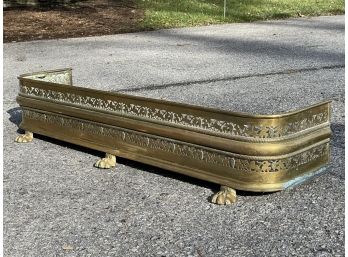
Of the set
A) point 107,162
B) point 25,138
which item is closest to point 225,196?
point 107,162

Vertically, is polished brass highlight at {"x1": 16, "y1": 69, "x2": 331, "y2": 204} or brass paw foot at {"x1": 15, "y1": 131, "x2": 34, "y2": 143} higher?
polished brass highlight at {"x1": 16, "y1": 69, "x2": 331, "y2": 204}

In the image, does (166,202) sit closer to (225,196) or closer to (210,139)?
(225,196)

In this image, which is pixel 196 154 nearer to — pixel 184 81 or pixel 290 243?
pixel 290 243

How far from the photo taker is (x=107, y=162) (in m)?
4.38

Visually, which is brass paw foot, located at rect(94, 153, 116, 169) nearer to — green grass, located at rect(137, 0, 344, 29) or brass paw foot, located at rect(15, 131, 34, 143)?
brass paw foot, located at rect(15, 131, 34, 143)

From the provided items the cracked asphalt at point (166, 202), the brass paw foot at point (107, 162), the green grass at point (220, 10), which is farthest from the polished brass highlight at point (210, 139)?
the green grass at point (220, 10)

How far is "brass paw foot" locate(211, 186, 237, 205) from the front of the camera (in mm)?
3580

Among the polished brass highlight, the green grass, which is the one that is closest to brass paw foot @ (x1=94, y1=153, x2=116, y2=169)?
the polished brass highlight

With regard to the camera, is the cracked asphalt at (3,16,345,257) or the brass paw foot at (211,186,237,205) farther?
the brass paw foot at (211,186,237,205)

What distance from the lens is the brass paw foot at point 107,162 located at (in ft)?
14.3

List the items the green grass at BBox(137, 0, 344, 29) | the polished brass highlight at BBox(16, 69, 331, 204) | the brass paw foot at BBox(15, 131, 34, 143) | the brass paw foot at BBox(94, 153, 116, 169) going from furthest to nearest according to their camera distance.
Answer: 1. the green grass at BBox(137, 0, 344, 29)
2. the brass paw foot at BBox(15, 131, 34, 143)
3. the brass paw foot at BBox(94, 153, 116, 169)
4. the polished brass highlight at BBox(16, 69, 331, 204)

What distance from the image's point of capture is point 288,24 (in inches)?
564

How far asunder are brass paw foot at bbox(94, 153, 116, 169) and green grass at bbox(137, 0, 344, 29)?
10279mm

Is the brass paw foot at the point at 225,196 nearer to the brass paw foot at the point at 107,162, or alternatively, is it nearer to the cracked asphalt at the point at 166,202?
the cracked asphalt at the point at 166,202
